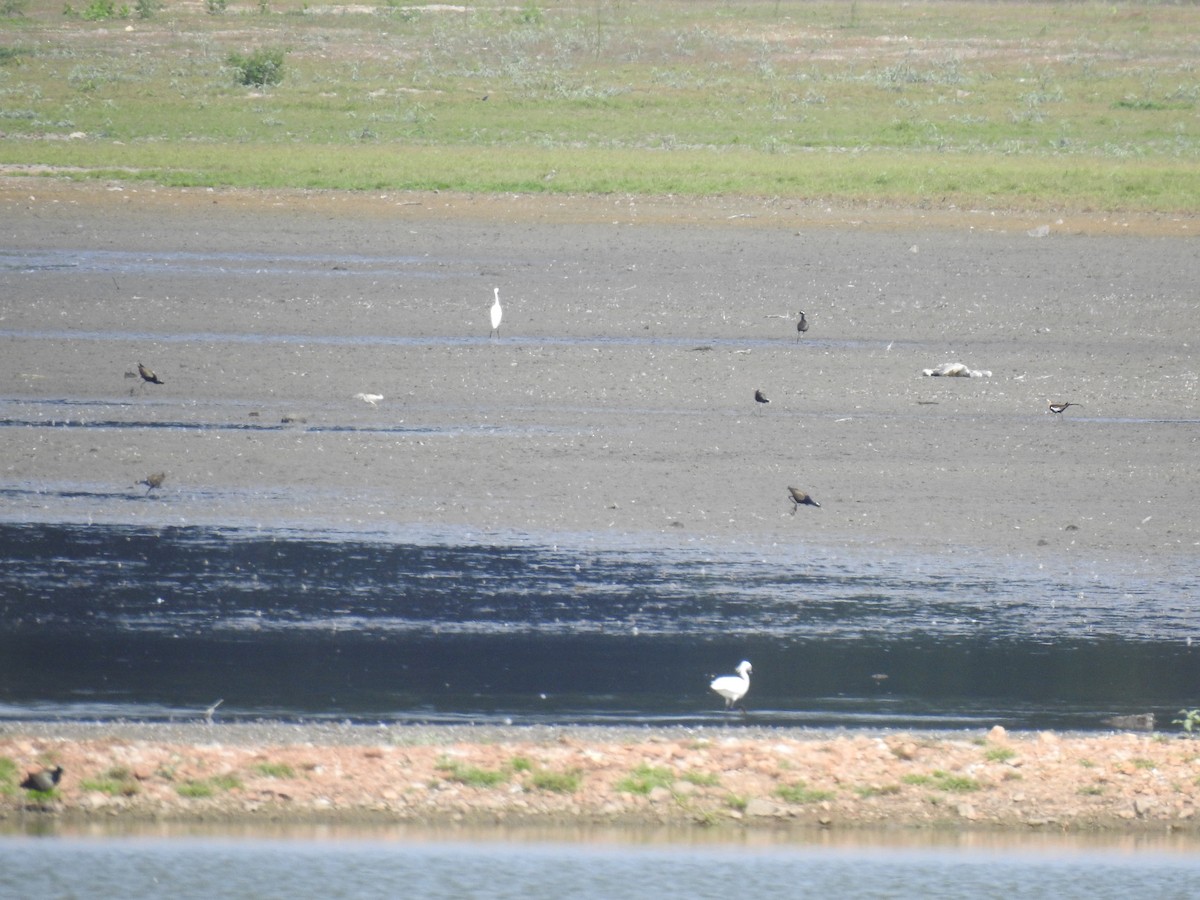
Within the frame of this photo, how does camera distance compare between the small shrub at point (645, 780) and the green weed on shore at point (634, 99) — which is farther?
the green weed on shore at point (634, 99)

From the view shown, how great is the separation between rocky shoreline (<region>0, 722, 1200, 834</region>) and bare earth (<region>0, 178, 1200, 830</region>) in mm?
17

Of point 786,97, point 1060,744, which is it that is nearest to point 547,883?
point 1060,744

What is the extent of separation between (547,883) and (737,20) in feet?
159

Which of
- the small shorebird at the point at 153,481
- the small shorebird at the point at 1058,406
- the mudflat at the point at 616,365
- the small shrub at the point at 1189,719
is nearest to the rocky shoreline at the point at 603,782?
the small shrub at the point at 1189,719

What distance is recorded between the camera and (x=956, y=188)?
26.0 meters

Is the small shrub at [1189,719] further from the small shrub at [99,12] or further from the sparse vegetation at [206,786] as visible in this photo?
the small shrub at [99,12]

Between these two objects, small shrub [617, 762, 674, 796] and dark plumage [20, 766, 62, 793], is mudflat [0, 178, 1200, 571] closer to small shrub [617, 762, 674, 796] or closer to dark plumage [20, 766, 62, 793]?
small shrub [617, 762, 674, 796]

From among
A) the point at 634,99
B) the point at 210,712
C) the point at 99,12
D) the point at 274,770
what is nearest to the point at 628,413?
the point at 210,712

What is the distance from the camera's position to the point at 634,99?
3772cm

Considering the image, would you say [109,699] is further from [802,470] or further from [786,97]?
[786,97]

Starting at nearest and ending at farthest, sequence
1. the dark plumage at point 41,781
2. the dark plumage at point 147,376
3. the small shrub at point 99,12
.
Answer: the dark plumage at point 41,781 < the dark plumage at point 147,376 < the small shrub at point 99,12

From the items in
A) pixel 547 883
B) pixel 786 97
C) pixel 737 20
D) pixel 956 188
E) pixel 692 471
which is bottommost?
pixel 547 883

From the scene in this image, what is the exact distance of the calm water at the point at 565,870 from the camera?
6.66 m

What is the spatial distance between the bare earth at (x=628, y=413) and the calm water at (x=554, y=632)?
0.46 meters
